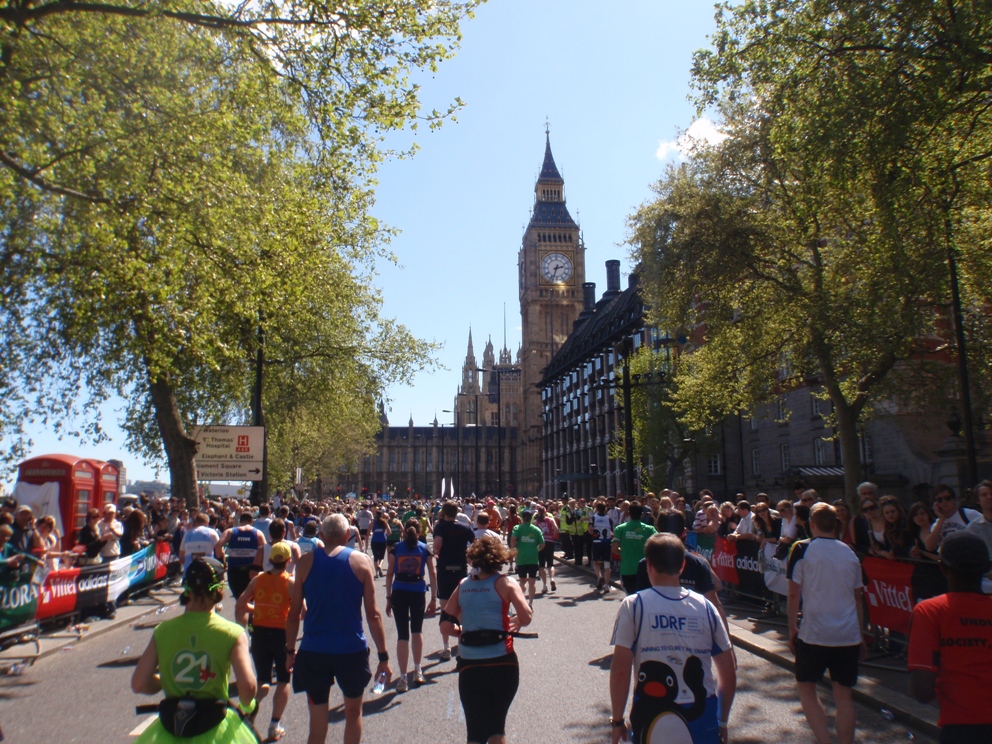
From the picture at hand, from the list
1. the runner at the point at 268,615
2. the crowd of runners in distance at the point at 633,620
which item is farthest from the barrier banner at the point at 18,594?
the runner at the point at 268,615

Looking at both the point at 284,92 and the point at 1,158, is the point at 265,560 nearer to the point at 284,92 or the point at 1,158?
the point at 1,158

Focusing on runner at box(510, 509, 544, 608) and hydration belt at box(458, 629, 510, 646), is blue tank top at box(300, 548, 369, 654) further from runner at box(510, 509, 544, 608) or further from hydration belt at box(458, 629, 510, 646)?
runner at box(510, 509, 544, 608)

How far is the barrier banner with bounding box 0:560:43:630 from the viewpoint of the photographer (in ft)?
37.2

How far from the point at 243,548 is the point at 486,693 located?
21.6 ft

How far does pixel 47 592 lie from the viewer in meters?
12.9

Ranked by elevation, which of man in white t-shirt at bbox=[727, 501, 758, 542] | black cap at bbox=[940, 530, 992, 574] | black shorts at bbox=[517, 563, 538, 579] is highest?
black cap at bbox=[940, 530, 992, 574]

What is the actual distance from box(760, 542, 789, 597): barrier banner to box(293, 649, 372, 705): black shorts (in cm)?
847

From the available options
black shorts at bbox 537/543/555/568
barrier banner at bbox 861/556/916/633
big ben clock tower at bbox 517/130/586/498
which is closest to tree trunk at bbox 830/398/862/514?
black shorts at bbox 537/543/555/568

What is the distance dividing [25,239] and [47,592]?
7.15 meters

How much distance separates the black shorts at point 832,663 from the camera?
21.2 feet

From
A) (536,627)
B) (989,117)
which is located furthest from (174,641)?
(989,117)

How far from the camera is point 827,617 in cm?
647

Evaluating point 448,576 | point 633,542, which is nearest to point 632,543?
point 633,542

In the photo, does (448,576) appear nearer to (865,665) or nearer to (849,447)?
(865,665)
